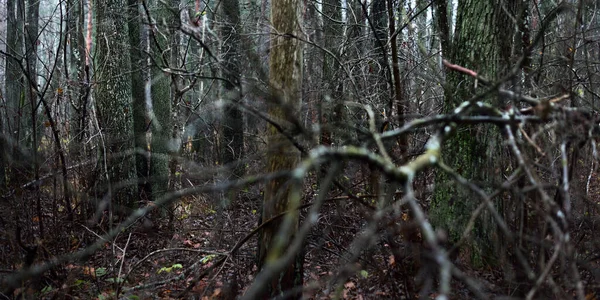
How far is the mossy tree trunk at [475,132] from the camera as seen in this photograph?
13.8 ft

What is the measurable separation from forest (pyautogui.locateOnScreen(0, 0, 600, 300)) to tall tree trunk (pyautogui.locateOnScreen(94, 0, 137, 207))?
3 centimetres

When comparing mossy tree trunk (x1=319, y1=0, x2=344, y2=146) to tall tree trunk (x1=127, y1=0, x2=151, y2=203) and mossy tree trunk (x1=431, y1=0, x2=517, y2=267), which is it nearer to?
mossy tree trunk (x1=431, y1=0, x2=517, y2=267)

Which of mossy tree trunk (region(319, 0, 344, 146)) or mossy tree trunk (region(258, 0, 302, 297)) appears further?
mossy tree trunk (region(319, 0, 344, 146))

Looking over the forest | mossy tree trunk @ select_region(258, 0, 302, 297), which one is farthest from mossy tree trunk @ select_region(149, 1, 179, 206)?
mossy tree trunk @ select_region(258, 0, 302, 297)

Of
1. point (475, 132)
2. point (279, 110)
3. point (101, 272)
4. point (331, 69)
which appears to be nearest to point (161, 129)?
point (331, 69)

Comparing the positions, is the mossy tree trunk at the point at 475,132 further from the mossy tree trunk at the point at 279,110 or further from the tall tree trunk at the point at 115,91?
the tall tree trunk at the point at 115,91

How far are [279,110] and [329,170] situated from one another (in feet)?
2.35

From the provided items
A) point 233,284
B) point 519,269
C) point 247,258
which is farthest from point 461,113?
point 247,258

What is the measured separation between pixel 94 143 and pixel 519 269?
17.8 ft

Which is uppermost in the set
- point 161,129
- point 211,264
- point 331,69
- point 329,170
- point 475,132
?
point 331,69

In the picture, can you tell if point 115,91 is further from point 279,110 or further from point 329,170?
point 329,170

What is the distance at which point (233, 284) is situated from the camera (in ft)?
13.3

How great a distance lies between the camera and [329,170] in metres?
3.98

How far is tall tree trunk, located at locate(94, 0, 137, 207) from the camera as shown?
6816mm
